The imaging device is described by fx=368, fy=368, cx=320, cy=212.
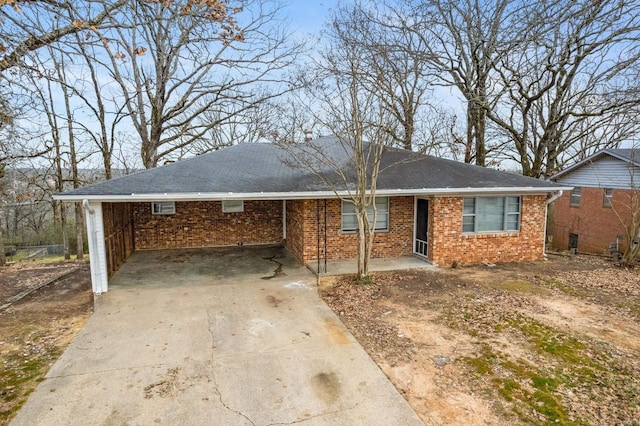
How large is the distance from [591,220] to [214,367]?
20.8 m

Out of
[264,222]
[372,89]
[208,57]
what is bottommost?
[264,222]

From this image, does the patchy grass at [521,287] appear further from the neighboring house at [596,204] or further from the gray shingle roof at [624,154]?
the gray shingle roof at [624,154]

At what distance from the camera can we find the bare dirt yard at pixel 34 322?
14.8ft

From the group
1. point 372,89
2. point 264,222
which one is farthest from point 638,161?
point 264,222

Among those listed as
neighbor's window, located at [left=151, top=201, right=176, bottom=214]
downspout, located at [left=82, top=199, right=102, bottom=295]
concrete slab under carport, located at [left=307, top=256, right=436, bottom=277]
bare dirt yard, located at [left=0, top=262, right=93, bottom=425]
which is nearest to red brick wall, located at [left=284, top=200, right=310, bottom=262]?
concrete slab under carport, located at [left=307, top=256, right=436, bottom=277]

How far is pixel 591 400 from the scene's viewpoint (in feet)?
13.3

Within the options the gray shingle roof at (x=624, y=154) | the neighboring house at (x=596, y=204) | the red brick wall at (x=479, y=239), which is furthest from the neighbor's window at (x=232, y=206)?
the gray shingle roof at (x=624, y=154)

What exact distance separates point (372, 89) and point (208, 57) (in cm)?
1046

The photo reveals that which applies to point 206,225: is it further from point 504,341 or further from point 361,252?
point 504,341

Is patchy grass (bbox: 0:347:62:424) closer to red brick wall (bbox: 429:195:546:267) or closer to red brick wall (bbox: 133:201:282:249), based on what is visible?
red brick wall (bbox: 133:201:282:249)

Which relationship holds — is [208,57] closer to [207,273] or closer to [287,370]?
[207,273]

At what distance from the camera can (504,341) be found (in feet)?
18.0

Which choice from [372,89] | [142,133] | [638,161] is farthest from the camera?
[142,133]

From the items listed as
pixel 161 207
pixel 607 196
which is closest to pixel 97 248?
pixel 161 207
